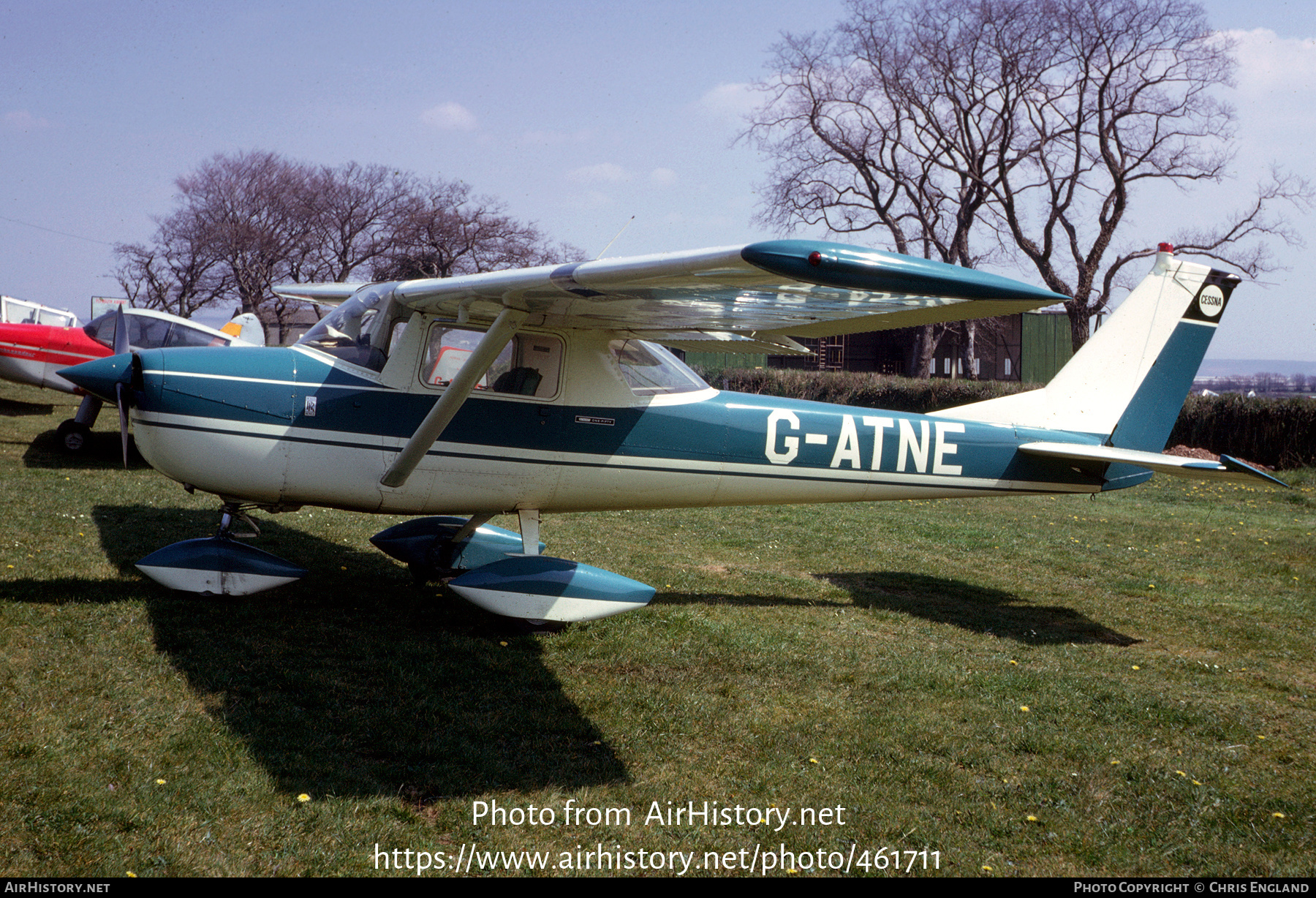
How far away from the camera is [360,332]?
6.00m

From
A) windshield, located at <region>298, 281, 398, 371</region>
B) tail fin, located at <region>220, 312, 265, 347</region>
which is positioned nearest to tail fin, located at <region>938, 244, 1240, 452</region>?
windshield, located at <region>298, 281, 398, 371</region>

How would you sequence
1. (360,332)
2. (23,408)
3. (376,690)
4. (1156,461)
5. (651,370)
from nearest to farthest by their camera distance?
(376,690)
(360,332)
(651,370)
(1156,461)
(23,408)

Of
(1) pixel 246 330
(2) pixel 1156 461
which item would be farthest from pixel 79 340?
(2) pixel 1156 461

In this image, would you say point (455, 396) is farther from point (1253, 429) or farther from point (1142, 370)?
point (1253, 429)

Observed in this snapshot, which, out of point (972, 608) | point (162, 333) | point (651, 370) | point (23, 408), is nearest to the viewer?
point (651, 370)

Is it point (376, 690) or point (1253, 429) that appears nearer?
point (376, 690)

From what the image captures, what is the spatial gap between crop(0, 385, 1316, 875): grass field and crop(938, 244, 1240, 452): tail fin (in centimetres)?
160

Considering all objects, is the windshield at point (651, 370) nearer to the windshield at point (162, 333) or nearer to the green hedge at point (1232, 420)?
the green hedge at point (1232, 420)

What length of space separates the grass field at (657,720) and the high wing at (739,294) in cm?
216

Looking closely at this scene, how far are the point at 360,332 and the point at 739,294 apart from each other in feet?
9.38

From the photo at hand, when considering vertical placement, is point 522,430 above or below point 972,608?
above

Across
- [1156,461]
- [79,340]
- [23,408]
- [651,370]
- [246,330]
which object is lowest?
[23,408]

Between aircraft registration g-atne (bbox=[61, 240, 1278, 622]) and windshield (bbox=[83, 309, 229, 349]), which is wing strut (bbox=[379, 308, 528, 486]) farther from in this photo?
windshield (bbox=[83, 309, 229, 349])
